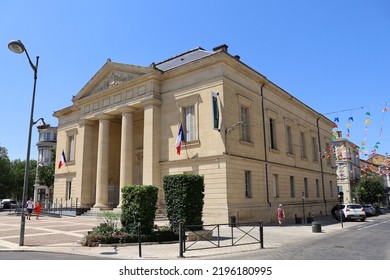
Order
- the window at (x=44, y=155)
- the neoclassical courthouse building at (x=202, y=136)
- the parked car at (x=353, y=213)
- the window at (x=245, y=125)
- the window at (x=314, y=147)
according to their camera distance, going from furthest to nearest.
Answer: the window at (x=44, y=155), the window at (x=314, y=147), the parked car at (x=353, y=213), the window at (x=245, y=125), the neoclassical courthouse building at (x=202, y=136)

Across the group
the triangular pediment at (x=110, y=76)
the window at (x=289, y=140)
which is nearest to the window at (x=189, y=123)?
the triangular pediment at (x=110, y=76)

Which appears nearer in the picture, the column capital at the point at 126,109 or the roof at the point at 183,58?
the roof at the point at 183,58

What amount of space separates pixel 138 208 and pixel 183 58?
58.8 feet

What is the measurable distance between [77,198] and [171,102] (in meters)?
14.2

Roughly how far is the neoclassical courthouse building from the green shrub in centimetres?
755

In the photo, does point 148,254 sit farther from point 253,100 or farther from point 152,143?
point 253,100

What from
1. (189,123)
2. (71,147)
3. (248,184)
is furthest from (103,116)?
(248,184)

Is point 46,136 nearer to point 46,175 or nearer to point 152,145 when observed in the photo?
point 46,175

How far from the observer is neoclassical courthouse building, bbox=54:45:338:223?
22.1 metres

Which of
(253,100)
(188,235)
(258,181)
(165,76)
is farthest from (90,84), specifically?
(188,235)

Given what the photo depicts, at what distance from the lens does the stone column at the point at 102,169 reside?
27969 millimetres

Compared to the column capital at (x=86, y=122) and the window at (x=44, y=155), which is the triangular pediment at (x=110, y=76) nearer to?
the column capital at (x=86, y=122)

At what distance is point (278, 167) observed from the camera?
2770cm

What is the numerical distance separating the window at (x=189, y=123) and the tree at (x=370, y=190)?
44252 mm
